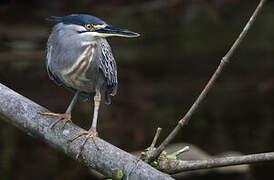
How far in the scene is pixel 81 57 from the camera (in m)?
2.17

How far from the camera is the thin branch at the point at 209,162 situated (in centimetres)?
150

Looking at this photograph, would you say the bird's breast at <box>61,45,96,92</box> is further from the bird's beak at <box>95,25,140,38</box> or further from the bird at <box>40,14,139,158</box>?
the bird's beak at <box>95,25,140,38</box>

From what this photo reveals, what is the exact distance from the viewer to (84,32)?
2090 mm

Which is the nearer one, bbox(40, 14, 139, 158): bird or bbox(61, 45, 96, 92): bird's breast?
bbox(40, 14, 139, 158): bird

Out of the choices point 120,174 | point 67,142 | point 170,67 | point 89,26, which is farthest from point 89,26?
point 170,67

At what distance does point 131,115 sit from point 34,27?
136 centimetres

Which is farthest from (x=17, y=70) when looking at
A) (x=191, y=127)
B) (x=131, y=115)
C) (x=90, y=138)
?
(x=90, y=138)

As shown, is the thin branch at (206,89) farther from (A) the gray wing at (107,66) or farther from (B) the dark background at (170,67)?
(B) the dark background at (170,67)

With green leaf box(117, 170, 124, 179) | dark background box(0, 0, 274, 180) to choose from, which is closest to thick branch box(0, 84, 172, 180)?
green leaf box(117, 170, 124, 179)

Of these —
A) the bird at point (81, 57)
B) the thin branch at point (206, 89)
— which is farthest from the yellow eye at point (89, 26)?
the thin branch at point (206, 89)

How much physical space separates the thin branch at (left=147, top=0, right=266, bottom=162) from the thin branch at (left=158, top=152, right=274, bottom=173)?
8cm

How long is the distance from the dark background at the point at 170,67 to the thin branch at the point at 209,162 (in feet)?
8.65

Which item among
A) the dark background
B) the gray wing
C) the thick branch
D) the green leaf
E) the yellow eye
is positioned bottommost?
the dark background

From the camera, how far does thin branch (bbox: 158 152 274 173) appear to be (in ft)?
4.91
